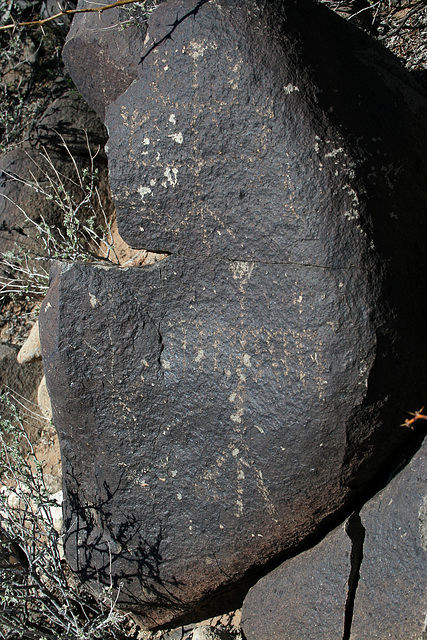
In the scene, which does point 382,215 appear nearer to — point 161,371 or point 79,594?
point 161,371

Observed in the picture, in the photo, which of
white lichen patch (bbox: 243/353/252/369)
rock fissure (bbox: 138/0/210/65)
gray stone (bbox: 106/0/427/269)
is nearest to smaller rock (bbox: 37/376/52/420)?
gray stone (bbox: 106/0/427/269)

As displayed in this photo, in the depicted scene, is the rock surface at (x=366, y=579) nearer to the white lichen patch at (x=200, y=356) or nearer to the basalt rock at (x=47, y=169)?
the white lichen patch at (x=200, y=356)

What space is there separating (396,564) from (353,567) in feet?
0.48

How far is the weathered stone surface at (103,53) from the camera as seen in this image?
204cm

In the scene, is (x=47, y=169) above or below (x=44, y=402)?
above

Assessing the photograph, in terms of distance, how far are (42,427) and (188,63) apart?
220 cm

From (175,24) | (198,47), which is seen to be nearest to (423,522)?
(198,47)

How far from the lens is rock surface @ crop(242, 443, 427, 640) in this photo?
1505 mm

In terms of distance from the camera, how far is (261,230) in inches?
66.3

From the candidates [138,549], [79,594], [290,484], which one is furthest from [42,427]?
[290,484]

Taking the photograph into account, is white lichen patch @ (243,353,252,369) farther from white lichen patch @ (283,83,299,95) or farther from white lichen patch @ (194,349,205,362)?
white lichen patch @ (283,83,299,95)

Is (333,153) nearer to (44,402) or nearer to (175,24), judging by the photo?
(175,24)

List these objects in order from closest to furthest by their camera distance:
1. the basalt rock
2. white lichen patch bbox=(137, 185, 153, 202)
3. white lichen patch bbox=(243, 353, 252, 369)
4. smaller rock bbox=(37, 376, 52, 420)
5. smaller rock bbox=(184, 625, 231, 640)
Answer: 1. white lichen patch bbox=(243, 353, 252, 369)
2. white lichen patch bbox=(137, 185, 153, 202)
3. smaller rock bbox=(184, 625, 231, 640)
4. smaller rock bbox=(37, 376, 52, 420)
5. the basalt rock

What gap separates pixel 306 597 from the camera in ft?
5.59
